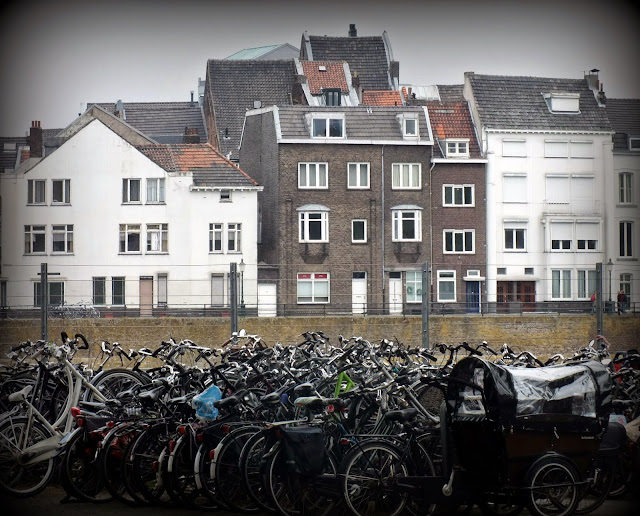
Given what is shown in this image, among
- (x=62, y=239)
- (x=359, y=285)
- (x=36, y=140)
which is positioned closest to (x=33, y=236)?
(x=62, y=239)

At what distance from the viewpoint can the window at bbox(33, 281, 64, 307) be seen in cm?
2354

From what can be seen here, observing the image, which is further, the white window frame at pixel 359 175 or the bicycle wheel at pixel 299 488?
the white window frame at pixel 359 175

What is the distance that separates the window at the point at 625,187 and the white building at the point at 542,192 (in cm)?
78

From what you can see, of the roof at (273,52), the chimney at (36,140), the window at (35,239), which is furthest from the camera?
the roof at (273,52)

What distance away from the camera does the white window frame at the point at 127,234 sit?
4466 cm

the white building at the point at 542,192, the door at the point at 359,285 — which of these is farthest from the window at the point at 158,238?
the white building at the point at 542,192

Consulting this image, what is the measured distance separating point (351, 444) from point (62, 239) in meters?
36.6

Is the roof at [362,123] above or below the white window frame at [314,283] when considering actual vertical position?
above

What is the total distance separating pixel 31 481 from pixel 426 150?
38220 mm

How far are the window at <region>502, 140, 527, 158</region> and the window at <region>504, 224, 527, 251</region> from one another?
9.91ft

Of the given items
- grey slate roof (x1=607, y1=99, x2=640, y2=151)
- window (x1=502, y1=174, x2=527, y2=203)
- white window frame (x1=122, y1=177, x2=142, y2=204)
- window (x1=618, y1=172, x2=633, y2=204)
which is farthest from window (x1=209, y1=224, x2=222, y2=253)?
grey slate roof (x1=607, y1=99, x2=640, y2=151)

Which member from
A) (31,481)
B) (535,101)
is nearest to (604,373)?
(31,481)

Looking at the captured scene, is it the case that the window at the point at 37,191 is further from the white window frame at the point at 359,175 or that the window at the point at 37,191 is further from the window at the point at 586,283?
the window at the point at 586,283

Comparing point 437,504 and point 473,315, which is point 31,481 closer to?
point 437,504
